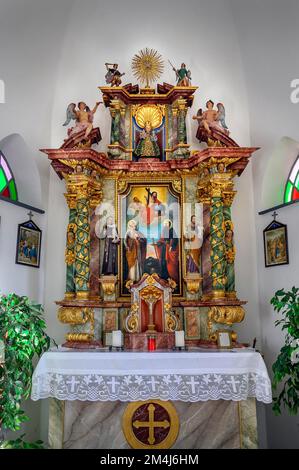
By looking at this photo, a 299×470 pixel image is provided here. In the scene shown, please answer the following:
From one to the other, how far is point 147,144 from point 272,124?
2325 millimetres

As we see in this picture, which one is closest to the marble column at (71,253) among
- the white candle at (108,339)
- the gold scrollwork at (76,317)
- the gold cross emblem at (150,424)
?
the gold scrollwork at (76,317)

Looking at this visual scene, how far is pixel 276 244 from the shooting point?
6.56m

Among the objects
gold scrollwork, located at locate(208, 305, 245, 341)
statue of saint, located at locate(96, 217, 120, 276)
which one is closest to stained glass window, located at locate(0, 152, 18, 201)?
statue of saint, located at locate(96, 217, 120, 276)

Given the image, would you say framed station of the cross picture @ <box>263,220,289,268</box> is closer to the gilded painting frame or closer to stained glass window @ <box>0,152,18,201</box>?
the gilded painting frame

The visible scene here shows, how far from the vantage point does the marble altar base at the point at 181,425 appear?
188 inches

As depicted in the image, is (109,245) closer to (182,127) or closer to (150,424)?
(182,127)

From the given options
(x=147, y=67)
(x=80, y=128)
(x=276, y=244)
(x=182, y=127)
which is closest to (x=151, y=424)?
(x=276, y=244)

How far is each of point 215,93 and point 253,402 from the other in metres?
5.78

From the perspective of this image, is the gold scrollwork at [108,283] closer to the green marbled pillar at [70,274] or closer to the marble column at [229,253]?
the green marbled pillar at [70,274]

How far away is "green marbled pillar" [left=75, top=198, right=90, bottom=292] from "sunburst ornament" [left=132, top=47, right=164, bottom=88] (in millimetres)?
2983

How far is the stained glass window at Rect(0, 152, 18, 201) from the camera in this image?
21.8 feet

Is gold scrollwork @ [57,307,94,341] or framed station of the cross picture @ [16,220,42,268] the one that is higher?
framed station of the cross picture @ [16,220,42,268]

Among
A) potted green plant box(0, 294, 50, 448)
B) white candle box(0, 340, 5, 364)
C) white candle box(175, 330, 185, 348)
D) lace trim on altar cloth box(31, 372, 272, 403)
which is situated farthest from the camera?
white candle box(175, 330, 185, 348)

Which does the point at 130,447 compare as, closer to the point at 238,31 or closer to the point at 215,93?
the point at 215,93
